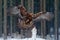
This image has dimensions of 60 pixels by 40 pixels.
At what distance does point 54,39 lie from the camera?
3287 millimetres

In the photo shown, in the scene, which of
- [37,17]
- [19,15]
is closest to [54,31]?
[37,17]

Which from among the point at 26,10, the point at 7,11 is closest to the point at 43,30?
the point at 26,10

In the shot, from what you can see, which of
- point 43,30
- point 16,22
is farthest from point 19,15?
point 43,30

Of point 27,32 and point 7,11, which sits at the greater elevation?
point 7,11

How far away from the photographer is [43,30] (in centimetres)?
328

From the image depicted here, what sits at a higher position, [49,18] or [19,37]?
[49,18]

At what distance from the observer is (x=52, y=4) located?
10.8ft

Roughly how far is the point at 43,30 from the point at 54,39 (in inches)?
7.7

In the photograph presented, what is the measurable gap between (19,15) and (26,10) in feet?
0.41

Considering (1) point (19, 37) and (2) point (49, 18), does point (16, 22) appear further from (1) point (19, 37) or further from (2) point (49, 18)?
(2) point (49, 18)

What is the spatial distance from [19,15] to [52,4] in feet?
1.59

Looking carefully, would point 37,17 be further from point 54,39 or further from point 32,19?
point 54,39

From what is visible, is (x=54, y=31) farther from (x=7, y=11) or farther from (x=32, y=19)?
(x=7, y=11)

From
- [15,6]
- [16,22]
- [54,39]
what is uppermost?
[15,6]
